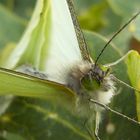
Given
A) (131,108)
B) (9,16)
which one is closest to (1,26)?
(9,16)

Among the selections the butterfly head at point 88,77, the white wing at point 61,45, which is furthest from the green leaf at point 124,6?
the butterfly head at point 88,77

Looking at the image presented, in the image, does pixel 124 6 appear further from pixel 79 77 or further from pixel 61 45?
pixel 79 77

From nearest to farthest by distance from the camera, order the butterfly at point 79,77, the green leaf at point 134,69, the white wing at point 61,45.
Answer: the green leaf at point 134,69 → the butterfly at point 79,77 → the white wing at point 61,45

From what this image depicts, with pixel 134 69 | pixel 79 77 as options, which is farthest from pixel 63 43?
pixel 134 69

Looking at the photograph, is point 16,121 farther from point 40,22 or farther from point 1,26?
point 1,26

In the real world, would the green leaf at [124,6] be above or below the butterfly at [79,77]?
above

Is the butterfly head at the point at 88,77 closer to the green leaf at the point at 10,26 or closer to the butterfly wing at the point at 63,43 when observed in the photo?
the butterfly wing at the point at 63,43
